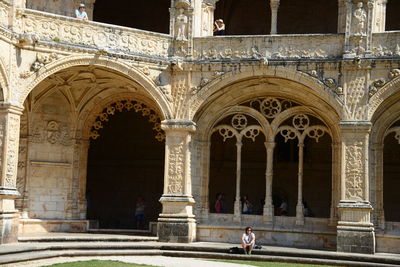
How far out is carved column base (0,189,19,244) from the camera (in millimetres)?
17266

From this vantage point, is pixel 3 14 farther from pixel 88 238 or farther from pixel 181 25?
pixel 88 238

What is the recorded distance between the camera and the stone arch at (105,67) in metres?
18.4

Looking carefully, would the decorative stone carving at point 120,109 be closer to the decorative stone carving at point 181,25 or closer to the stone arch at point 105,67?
the stone arch at point 105,67

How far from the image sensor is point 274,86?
2030 cm

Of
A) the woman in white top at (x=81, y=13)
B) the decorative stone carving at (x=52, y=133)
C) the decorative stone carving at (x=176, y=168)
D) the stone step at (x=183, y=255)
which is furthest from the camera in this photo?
the decorative stone carving at (x=52, y=133)

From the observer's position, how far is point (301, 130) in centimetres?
2086

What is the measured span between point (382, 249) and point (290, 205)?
6.80 metres

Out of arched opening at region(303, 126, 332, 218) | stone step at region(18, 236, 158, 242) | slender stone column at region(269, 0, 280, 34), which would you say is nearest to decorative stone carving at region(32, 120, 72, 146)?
stone step at region(18, 236, 158, 242)

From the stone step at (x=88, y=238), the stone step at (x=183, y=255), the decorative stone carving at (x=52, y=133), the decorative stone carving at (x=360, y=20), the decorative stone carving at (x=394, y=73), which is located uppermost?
the decorative stone carving at (x=360, y=20)

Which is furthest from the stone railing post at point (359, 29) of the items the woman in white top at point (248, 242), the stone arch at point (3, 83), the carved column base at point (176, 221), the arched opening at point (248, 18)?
the stone arch at point (3, 83)

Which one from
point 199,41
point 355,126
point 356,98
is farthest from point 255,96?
point 355,126

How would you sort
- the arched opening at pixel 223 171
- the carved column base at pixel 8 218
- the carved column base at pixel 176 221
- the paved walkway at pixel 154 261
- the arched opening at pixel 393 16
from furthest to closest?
the arched opening at pixel 223 171, the arched opening at pixel 393 16, the carved column base at pixel 176 221, the carved column base at pixel 8 218, the paved walkway at pixel 154 261

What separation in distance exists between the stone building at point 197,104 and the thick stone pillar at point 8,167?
4 cm

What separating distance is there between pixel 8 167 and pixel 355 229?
29.7ft
